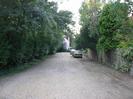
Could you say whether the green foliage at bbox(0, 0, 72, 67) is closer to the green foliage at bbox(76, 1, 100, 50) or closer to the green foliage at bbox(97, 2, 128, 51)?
the green foliage at bbox(97, 2, 128, 51)

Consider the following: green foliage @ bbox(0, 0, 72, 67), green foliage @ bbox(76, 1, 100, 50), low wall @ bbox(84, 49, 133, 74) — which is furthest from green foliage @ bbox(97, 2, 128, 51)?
green foliage @ bbox(0, 0, 72, 67)

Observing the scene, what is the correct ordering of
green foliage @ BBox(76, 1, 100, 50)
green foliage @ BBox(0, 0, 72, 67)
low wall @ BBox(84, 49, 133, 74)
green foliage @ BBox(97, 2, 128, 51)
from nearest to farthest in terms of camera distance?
green foliage @ BBox(0, 0, 72, 67)
low wall @ BBox(84, 49, 133, 74)
green foliage @ BBox(97, 2, 128, 51)
green foliage @ BBox(76, 1, 100, 50)

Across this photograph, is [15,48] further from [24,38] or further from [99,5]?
[99,5]

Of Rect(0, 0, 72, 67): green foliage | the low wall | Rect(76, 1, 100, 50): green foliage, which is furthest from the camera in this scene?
Rect(76, 1, 100, 50): green foliage

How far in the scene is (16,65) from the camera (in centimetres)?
2188

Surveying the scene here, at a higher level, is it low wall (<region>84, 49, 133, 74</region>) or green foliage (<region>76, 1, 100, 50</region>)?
green foliage (<region>76, 1, 100, 50</region>)

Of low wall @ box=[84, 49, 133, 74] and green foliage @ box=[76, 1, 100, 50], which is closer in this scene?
low wall @ box=[84, 49, 133, 74]

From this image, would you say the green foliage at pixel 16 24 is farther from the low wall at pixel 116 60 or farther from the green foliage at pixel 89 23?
the green foliage at pixel 89 23

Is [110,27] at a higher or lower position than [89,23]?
lower

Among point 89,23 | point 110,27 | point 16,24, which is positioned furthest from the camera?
point 89,23

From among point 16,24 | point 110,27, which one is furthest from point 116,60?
point 16,24

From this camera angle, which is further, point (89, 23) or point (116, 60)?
point (89, 23)

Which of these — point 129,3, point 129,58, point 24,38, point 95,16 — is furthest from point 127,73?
point 95,16

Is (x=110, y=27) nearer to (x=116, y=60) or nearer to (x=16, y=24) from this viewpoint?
(x=116, y=60)
